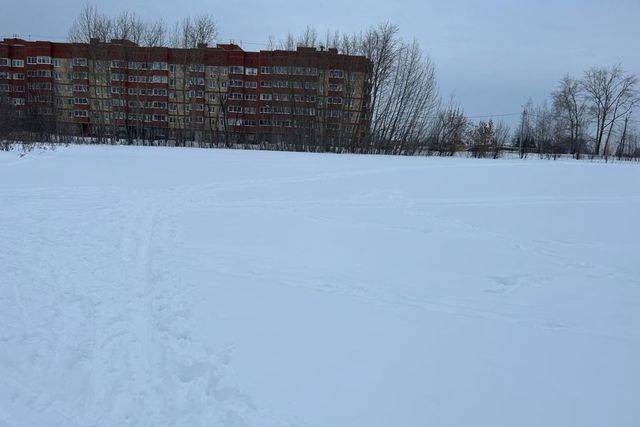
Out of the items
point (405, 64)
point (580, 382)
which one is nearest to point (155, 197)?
point (580, 382)

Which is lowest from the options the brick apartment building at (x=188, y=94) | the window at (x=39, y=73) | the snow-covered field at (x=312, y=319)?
the snow-covered field at (x=312, y=319)

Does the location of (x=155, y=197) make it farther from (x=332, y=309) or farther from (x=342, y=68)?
(x=342, y=68)

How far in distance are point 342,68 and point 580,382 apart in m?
48.9

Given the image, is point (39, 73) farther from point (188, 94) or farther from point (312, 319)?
point (312, 319)

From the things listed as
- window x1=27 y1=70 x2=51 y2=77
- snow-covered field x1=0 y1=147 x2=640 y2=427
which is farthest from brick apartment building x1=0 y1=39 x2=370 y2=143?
snow-covered field x1=0 y1=147 x2=640 y2=427

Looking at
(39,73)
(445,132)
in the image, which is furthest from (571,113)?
(39,73)

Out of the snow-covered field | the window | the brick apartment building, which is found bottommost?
the snow-covered field

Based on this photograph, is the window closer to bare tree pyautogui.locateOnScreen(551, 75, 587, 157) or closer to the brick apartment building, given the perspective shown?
the brick apartment building

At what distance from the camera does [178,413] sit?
3301 mm

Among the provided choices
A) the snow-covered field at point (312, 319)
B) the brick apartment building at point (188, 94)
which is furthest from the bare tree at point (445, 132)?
the snow-covered field at point (312, 319)

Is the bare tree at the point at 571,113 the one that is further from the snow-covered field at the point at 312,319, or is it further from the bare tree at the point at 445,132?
the snow-covered field at the point at 312,319

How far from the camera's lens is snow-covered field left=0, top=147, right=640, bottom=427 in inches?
138

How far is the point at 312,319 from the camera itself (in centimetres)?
508

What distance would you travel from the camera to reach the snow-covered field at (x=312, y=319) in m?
3.51
